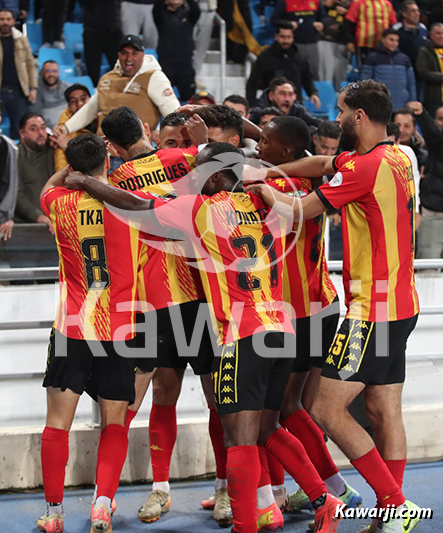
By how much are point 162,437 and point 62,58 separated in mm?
7618

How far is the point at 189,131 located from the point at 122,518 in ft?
7.10

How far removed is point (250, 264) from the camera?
360 centimetres

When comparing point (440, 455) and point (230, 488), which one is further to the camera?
point (440, 455)

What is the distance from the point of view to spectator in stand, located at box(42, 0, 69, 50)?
9.95 metres

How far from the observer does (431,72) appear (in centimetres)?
992

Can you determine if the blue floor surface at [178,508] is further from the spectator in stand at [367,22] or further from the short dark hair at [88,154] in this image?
the spectator in stand at [367,22]

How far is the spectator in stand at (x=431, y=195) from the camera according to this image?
18.5 ft

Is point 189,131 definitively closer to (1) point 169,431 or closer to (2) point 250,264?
(2) point 250,264

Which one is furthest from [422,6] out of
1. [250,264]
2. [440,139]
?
[250,264]

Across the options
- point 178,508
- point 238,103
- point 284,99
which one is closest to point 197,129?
point 178,508

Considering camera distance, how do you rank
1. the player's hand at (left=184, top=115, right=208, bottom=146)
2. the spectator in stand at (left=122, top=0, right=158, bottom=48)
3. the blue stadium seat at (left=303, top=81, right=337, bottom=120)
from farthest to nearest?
the blue stadium seat at (left=303, top=81, right=337, bottom=120) < the spectator in stand at (left=122, top=0, right=158, bottom=48) < the player's hand at (left=184, top=115, right=208, bottom=146)

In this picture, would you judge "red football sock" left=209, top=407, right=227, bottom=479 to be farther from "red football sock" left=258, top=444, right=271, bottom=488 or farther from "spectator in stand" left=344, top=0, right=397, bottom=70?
"spectator in stand" left=344, top=0, right=397, bottom=70

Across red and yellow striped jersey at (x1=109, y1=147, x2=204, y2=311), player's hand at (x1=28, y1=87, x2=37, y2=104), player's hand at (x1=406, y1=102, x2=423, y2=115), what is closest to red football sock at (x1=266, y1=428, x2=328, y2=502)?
red and yellow striped jersey at (x1=109, y1=147, x2=204, y2=311)

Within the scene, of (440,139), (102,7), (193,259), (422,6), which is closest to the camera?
(193,259)
